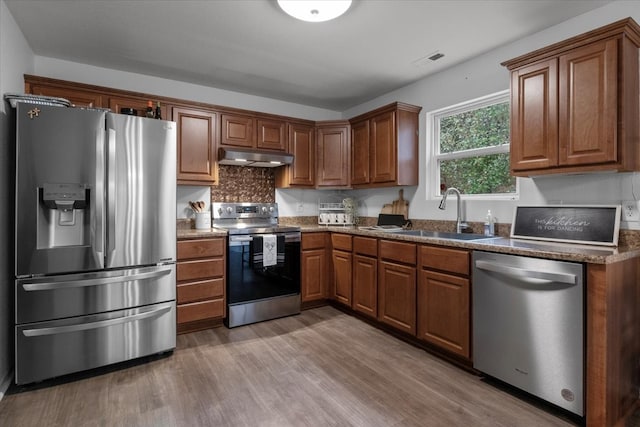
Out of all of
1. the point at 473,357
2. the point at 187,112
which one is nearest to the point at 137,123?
the point at 187,112

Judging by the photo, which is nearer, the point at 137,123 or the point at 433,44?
the point at 137,123

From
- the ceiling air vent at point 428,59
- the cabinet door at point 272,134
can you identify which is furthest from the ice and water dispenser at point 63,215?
the ceiling air vent at point 428,59

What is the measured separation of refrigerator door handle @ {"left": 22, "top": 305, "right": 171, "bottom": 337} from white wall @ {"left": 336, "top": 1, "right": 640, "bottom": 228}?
260 cm

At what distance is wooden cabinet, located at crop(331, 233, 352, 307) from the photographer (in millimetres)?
3463

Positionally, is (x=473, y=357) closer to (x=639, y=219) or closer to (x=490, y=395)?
(x=490, y=395)

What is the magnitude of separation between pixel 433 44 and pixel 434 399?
263 cm

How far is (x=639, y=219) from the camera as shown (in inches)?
79.6

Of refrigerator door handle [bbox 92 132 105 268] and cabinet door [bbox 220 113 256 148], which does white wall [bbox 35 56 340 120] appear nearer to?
cabinet door [bbox 220 113 256 148]

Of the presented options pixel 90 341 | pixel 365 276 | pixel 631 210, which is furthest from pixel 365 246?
pixel 90 341

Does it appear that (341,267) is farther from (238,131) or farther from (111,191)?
(111,191)

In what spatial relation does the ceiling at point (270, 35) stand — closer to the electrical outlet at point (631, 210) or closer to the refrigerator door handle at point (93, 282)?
the electrical outlet at point (631, 210)

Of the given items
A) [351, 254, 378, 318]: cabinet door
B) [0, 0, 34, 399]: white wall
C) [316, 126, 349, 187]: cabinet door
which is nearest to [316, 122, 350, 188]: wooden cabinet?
[316, 126, 349, 187]: cabinet door

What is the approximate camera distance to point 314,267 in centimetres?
366

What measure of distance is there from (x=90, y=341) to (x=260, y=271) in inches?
56.9
